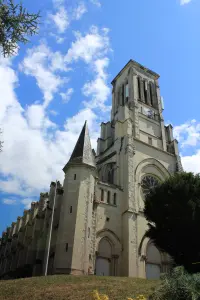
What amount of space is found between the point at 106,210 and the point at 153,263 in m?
6.54

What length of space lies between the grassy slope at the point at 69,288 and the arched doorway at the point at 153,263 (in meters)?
11.0

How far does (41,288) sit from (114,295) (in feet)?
12.5

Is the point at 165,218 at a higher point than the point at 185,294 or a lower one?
higher

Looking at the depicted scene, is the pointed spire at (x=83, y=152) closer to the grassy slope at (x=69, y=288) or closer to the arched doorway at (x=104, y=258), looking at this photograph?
the arched doorway at (x=104, y=258)

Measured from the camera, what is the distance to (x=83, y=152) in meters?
25.1

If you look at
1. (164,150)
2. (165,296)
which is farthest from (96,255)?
(164,150)

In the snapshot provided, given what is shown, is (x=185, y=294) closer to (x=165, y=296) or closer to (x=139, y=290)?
(x=165, y=296)

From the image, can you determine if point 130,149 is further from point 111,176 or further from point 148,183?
point 148,183

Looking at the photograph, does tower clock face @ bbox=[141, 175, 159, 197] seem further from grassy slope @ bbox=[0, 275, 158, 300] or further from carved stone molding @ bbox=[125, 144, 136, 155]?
grassy slope @ bbox=[0, 275, 158, 300]

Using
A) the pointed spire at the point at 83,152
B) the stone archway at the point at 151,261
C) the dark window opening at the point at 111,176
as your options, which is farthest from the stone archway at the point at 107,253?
the dark window opening at the point at 111,176

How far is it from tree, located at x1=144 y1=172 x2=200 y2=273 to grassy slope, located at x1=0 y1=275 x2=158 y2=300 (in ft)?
17.5

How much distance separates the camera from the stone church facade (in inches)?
813

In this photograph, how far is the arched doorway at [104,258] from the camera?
21.9m

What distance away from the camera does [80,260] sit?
63.1 feet
